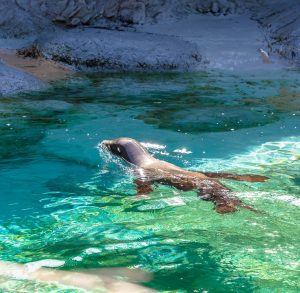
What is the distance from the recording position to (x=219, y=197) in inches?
184

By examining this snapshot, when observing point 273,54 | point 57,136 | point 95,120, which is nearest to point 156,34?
point 273,54

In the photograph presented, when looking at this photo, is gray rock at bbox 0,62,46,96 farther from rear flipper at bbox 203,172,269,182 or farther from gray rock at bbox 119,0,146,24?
rear flipper at bbox 203,172,269,182

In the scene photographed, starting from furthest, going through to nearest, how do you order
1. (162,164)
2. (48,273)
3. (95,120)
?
(95,120), (162,164), (48,273)

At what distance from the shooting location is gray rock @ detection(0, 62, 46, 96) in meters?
9.46

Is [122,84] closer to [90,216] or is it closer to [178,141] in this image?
[178,141]

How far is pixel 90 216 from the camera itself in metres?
4.61

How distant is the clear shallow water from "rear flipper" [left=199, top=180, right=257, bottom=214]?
0.08 metres

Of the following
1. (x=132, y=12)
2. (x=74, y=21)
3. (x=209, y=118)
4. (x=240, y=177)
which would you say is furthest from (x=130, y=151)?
(x=132, y=12)

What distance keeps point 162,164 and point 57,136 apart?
1870 millimetres

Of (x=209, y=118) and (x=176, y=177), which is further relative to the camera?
(x=209, y=118)

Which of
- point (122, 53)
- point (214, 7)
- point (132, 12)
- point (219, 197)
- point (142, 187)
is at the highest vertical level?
point (214, 7)

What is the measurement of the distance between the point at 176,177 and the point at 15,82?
17.2 ft

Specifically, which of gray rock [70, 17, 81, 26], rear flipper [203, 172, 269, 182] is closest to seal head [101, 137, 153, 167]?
rear flipper [203, 172, 269, 182]

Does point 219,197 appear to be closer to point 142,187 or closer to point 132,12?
point 142,187
